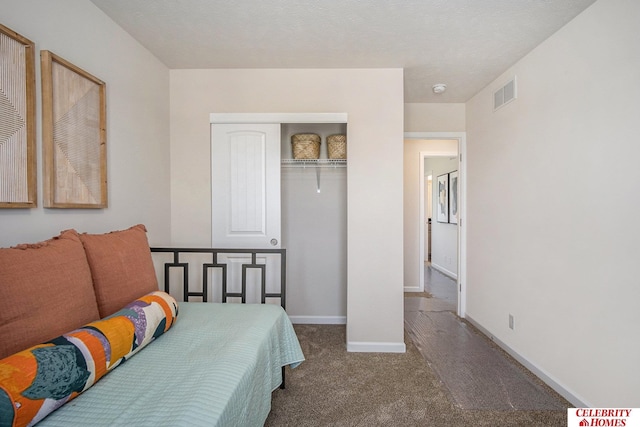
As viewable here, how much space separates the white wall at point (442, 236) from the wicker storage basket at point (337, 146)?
341cm

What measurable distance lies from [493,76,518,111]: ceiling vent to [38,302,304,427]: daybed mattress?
2644 mm

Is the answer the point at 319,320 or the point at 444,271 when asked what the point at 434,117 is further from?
the point at 444,271

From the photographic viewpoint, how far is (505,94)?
2.46 meters

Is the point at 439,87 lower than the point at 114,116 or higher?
higher

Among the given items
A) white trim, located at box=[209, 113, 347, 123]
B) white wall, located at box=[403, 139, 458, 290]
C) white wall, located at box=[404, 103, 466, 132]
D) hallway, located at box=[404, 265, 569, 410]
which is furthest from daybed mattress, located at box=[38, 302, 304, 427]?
white wall, located at box=[403, 139, 458, 290]

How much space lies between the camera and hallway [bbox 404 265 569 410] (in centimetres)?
178

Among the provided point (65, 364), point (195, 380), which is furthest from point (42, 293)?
point (195, 380)

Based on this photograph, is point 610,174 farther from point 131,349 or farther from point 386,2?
point 131,349

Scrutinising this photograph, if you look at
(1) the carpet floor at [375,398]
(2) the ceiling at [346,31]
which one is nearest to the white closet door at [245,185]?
(2) the ceiling at [346,31]

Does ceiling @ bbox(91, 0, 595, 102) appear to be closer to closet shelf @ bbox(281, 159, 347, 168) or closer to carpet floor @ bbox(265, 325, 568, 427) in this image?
closet shelf @ bbox(281, 159, 347, 168)

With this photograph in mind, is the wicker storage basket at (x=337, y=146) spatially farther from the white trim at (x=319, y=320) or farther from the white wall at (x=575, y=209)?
the white trim at (x=319, y=320)

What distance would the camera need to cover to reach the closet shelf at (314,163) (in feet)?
8.60

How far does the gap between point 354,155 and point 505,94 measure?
1.47m

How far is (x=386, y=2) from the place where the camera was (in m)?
1.66
